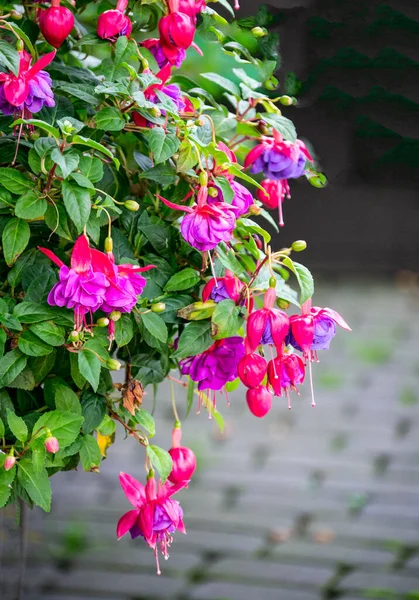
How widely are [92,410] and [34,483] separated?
112 mm

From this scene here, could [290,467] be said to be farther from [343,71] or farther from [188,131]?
[188,131]

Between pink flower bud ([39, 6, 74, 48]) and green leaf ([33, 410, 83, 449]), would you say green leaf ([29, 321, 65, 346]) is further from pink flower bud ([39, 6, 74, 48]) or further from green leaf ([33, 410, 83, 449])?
pink flower bud ([39, 6, 74, 48])

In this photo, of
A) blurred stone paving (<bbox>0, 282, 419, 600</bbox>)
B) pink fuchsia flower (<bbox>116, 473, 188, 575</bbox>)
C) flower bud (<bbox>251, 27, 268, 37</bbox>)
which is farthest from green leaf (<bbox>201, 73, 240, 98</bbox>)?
blurred stone paving (<bbox>0, 282, 419, 600</bbox>)

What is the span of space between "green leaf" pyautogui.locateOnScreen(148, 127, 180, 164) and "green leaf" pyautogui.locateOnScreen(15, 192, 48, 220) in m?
0.12

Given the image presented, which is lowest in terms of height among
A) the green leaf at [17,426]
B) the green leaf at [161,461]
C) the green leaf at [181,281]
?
the green leaf at [161,461]

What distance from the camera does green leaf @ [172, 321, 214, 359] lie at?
0.83m

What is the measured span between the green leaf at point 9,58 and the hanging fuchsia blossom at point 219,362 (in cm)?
34

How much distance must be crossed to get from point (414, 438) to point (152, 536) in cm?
172

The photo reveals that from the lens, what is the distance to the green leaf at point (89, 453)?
0.87 meters

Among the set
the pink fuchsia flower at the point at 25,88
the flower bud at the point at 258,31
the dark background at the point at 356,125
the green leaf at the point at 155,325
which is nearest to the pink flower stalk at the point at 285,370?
the green leaf at the point at 155,325

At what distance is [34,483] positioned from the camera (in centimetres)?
81

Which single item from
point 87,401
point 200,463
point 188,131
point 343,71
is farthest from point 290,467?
point 188,131

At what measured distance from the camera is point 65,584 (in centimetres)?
167

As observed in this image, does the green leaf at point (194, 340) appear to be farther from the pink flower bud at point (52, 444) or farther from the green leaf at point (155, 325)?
the pink flower bud at point (52, 444)
